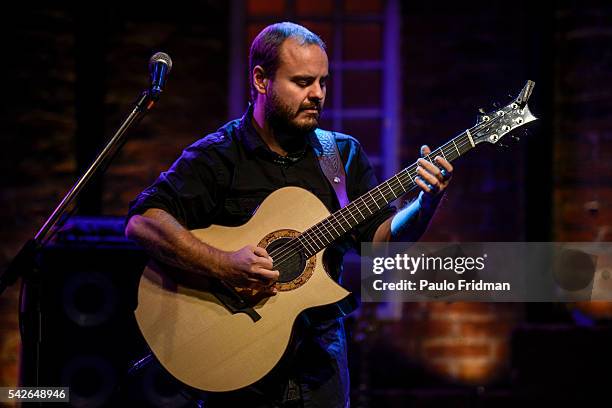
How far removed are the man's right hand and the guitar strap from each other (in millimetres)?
385

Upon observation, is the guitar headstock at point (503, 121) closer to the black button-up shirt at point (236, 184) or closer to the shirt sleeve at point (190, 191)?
the black button-up shirt at point (236, 184)

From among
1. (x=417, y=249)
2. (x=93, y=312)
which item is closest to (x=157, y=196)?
(x=93, y=312)

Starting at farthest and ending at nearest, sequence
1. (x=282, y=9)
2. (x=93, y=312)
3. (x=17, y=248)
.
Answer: (x=282, y=9) < (x=17, y=248) < (x=93, y=312)

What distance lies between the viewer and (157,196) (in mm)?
2967

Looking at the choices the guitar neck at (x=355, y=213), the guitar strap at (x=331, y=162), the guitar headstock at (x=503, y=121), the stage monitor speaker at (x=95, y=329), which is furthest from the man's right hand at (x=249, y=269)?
the stage monitor speaker at (x=95, y=329)

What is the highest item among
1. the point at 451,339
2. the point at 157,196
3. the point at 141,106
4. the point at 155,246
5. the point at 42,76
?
the point at 42,76

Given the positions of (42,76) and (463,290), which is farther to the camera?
(42,76)

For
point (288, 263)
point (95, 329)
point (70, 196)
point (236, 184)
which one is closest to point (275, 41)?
point (236, 184)

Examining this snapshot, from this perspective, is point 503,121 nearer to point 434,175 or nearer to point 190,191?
point 434,175

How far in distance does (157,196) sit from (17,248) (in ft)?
8.11

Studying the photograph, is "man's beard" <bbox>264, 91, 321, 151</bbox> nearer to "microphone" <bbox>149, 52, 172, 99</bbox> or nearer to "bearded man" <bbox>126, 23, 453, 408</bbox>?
"bearded man" <bbox>126, 23, 453, 408</bbox>

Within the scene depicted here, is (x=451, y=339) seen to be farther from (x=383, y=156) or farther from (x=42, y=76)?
(x=42, y=76)

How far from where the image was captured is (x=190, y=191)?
294 centimetres

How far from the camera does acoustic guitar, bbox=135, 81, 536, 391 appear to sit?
2791mm
